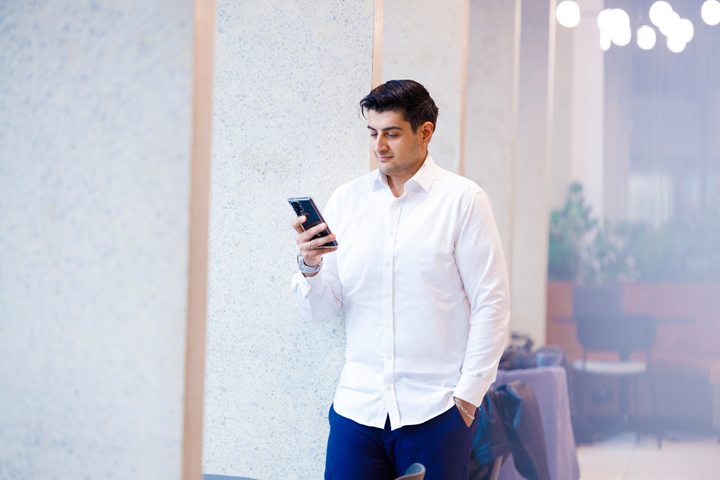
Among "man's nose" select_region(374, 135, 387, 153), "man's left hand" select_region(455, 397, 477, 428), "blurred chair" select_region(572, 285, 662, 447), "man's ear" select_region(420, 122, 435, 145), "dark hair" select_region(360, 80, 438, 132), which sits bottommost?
"blurred chair" select_region(572, 285, 662, 447)

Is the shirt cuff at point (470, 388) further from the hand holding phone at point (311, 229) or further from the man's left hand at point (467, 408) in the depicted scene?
the hand holding phone at point (311, 229)

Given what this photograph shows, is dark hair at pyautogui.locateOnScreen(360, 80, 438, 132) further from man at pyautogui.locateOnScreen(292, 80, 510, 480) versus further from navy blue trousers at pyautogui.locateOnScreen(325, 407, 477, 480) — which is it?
navy blue trousers at pyautogui.locateOnScreen(325, 407, 477, 480)

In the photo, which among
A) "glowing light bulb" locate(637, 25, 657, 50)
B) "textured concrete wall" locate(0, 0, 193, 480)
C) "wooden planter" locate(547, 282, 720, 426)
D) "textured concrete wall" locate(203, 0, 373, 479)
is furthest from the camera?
"glowing light bulb" locate(637, 25, 657, 50)

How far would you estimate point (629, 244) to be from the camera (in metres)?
6.12

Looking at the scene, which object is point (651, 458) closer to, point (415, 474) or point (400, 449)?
point (400, 449)

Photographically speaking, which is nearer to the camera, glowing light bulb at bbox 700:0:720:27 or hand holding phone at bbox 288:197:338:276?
hand holding phone at bbox 288:197:338:276

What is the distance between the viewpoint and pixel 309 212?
62.5 inches

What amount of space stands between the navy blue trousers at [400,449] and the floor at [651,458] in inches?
118

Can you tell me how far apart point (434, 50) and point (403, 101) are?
1461mm

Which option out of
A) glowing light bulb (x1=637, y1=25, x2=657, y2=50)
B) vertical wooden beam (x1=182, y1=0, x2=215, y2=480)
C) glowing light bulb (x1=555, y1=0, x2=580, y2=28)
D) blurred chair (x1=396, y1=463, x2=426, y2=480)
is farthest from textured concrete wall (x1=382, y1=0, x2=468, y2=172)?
glowing light bulb (x1=637, y1=25, x2=657, y2=50)

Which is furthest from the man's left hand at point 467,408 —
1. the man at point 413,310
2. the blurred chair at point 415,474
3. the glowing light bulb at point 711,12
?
the glowing light bulb at point 711,12

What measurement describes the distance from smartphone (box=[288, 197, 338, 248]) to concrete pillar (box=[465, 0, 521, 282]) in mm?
3216

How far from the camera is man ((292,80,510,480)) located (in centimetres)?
162

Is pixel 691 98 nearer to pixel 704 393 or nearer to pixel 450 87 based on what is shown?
pixel 704 393
